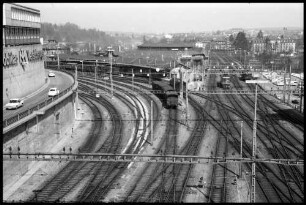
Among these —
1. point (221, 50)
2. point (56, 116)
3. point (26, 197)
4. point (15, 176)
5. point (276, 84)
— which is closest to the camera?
point (26, 197)

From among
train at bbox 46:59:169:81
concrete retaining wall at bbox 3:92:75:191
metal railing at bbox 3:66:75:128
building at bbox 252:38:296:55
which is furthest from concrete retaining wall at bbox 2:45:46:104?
building at bbox 252:38:296:55

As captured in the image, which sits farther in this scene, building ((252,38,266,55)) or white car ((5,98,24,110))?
building ((252,38,266,55))

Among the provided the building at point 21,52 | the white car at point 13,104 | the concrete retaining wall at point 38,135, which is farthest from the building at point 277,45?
the white car at point 13,104

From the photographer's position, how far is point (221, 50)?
241 ft

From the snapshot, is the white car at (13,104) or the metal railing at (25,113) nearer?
the metal railing at (25,113)

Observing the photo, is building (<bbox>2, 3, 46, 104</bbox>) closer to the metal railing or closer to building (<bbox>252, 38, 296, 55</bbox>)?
the metal railing

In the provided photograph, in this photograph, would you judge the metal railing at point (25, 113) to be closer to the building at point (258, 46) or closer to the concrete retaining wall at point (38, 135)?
the concrete retaining wall at point (38, 135)

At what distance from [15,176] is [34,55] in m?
12.0

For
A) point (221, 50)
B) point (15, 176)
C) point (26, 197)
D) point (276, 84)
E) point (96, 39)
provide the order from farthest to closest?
point (96, 39)
point (221, 50)
point (276, 84)
point (15, 176)
point (26, 197)

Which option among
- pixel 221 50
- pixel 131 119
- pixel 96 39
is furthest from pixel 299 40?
pixel 96 39

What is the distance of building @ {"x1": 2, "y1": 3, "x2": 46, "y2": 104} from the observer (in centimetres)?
2223

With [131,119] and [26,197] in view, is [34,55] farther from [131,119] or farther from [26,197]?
[26,197]

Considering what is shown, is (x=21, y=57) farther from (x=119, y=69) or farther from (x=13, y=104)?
(x=119, y=69)

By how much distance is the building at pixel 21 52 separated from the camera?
22.2 meters
